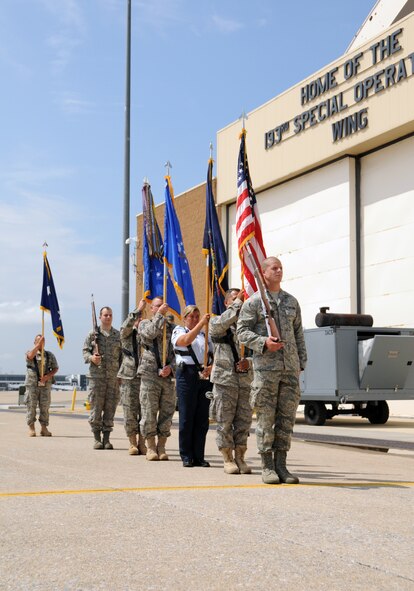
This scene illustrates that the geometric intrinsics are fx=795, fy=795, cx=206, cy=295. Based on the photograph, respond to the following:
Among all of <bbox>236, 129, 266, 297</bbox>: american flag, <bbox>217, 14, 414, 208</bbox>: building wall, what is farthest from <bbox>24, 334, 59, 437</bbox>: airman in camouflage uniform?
<bbox>217, 14, 414, 208</bbox>: building wall

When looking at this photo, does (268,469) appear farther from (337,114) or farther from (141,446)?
(337,114)

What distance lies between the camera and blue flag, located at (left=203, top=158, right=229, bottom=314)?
9578 mm

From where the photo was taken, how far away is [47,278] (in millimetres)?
15891

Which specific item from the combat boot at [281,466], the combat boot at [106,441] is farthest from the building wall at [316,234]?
the combat boot at [281,466]

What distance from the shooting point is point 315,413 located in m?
19.0

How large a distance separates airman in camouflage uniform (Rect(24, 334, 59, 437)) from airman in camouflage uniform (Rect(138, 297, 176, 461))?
16.4ft

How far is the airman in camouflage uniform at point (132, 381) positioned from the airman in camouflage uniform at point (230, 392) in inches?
88.5

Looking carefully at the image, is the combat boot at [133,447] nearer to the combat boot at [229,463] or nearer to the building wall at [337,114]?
the combat boot at [229,463]

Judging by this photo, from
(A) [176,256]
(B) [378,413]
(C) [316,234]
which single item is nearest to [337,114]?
(C) [316,234]

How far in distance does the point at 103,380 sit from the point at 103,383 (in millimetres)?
42

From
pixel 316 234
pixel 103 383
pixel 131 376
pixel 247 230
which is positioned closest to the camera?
pixel 247 230

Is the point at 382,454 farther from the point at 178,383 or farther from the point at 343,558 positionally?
the point at 343,558

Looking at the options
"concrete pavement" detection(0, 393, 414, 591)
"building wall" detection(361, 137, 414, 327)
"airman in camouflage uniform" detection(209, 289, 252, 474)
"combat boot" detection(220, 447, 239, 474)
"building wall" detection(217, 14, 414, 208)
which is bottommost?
"concrete pavement" detection(0, 393, 414, 591)

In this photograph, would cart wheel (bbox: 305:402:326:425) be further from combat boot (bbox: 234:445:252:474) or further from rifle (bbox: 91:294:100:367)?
combat boot (bbox: 234:445:252:474)
